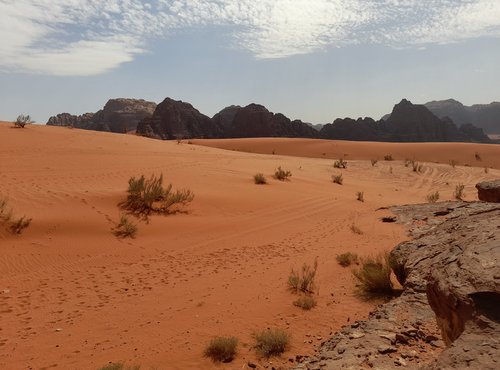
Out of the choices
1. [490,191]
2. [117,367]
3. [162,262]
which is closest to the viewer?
[117,367]

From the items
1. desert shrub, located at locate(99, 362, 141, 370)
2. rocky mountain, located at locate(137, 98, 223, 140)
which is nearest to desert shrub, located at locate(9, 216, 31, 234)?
desert shrub, located at locate(99, 362, 141, 370)

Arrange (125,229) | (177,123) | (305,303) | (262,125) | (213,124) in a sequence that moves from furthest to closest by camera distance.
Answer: (213,124) → (262,125) → (177,123) → (125,229) → (305,303)

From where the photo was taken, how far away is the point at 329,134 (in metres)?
→ 73.1

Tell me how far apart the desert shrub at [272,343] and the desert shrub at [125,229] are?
4.50 m

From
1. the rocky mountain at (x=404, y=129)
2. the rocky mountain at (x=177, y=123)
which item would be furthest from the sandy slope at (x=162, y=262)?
the rocky mountain at (x=404, y=129)

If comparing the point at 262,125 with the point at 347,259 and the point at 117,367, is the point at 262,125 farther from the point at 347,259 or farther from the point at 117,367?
the point at 117,367

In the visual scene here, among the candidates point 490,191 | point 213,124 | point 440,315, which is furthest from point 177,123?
point 440,315

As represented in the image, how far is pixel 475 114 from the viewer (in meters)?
133

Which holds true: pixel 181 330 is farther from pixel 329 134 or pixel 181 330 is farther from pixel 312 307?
pixel 329 134

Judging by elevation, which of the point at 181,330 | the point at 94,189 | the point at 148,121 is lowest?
the point at 181,330

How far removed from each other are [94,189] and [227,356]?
25.0 feet

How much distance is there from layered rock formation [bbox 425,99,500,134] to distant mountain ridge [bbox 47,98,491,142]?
52.8 meters

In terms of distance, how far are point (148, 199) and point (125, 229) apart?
5.24ft

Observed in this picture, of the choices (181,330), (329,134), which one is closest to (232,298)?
(181,330)
